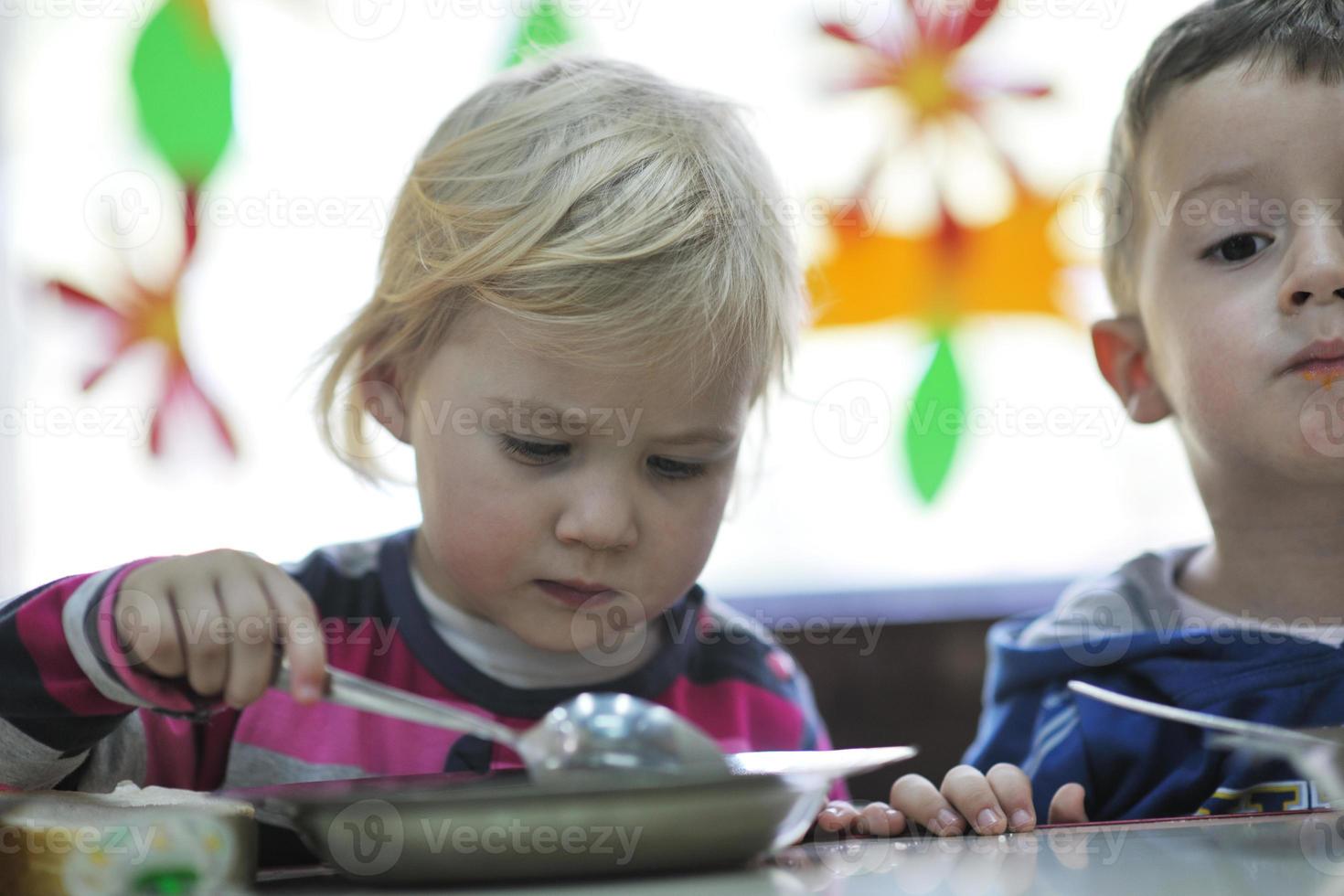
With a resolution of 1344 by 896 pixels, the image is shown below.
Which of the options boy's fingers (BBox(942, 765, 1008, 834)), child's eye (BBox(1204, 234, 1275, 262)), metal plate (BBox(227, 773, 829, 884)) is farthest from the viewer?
child's eye (BBox(1204, 234, 1275, 262))

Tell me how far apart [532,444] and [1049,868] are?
42 centimetres

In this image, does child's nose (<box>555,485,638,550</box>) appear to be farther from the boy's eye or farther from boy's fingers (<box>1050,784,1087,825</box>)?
boy's fingers (<box>1050,784,1087,825</box>)

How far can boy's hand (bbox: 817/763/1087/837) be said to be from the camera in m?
0.72

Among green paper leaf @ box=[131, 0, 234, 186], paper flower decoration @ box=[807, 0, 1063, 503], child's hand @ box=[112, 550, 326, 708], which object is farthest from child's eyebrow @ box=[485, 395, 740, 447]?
green paper leaf @ box=[131, 0, 234, 186]

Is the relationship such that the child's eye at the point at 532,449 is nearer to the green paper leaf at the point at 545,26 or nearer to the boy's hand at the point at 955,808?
the boy's hand at the point at 955,808

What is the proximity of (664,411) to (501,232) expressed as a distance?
0.55 ft

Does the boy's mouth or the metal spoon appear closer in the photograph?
the metal spoon

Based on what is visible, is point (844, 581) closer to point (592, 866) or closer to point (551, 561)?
point (551, 561)

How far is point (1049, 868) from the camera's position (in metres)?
0.55

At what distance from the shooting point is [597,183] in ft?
2.92

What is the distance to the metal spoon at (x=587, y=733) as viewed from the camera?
58cm

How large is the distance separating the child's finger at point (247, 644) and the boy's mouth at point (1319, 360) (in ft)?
2.28

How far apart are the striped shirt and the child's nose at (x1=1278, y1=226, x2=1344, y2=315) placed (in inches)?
18.9

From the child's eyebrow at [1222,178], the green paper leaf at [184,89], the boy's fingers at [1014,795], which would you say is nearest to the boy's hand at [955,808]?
the boy's fingers at [1014,795]
